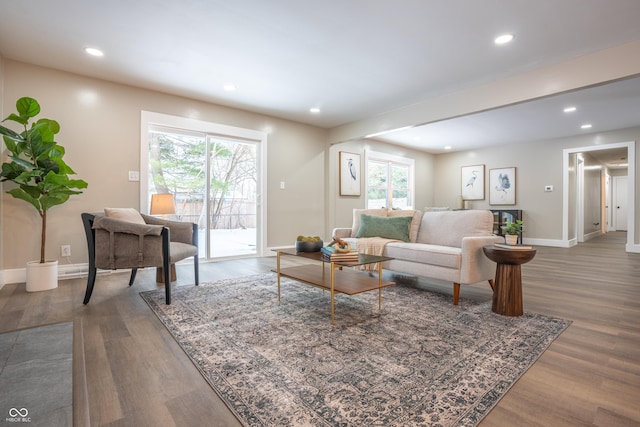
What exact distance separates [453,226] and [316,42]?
230 centimetres

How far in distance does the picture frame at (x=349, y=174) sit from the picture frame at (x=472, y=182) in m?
3.37

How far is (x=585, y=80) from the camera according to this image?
10.3ft

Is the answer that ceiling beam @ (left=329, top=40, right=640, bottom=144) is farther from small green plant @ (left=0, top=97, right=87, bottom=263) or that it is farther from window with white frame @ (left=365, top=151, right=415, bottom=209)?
small green plant @ (left=0, top=97, right=87, bottom=263)

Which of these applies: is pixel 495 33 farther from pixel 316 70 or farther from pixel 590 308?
pixel 590 308

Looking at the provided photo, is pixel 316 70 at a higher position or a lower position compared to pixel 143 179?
higher

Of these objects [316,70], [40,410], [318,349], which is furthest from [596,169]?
[40,410]

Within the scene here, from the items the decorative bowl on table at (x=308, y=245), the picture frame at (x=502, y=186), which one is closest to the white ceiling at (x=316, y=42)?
the decorative bowl on table at (x=308, y=245)

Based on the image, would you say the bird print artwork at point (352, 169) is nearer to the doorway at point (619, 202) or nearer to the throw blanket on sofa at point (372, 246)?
the throw blanket on sofa at point (372, 246)

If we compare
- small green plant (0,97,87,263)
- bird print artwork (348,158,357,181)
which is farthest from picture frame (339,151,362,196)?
small green plant (0,97,87,263)

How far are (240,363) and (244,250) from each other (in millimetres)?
3594

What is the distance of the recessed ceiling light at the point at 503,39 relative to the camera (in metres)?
2.81

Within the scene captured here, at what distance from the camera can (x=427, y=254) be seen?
9.47 feet

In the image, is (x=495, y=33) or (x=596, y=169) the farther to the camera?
(x=596, y=169)

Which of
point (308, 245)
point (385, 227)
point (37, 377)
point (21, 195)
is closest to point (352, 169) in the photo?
point (385, 227)
